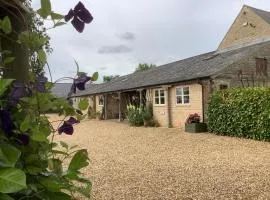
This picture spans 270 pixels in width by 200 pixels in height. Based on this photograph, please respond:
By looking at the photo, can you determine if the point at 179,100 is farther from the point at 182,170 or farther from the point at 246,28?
the point at 246,28

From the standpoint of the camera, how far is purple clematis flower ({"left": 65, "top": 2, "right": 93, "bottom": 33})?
143 centimetres

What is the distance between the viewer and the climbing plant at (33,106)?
4.15ft

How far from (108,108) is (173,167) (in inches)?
931

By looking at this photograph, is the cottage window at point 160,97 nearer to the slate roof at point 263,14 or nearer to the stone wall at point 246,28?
the stone wall at point 246,28

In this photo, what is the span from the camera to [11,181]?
0.92 meters

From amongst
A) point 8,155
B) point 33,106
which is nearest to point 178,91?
point 33,106

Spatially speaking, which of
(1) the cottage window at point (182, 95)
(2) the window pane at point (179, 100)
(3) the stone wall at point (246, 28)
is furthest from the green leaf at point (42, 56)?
(3) the stone wall at point (246, 28)

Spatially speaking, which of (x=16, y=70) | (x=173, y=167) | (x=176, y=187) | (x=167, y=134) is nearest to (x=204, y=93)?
(x=167, y=134)

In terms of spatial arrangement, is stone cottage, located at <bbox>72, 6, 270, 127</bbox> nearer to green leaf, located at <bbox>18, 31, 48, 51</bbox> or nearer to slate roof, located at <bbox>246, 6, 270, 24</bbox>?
slate roof, located at <bbox>246, 6, 270, 24</bbox>

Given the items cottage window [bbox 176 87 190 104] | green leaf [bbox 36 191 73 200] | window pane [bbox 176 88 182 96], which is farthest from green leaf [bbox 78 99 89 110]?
window pane [bbox 176 88 182 96]

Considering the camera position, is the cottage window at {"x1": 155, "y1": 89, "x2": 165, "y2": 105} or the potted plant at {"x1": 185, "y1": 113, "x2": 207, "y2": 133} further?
the cottage window at {"x1": 155, "y1": 89, "x2": 165, "y2": 105}

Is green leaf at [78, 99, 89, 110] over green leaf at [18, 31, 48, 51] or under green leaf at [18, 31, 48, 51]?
under

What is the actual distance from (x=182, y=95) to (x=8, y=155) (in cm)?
2098

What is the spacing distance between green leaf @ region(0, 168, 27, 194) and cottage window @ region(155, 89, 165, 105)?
22.7 metres
